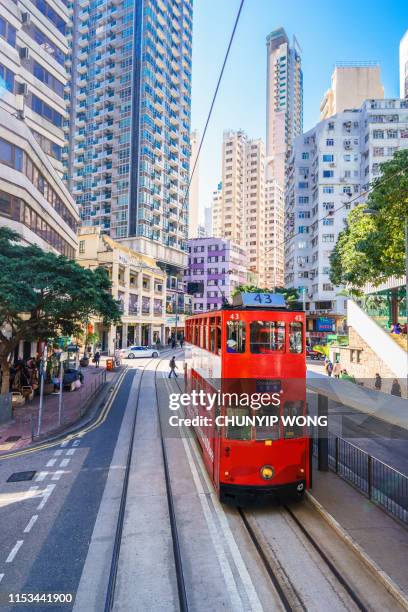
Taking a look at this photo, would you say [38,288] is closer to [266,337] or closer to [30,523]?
[30,523]

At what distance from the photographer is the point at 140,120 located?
6812 centimetres

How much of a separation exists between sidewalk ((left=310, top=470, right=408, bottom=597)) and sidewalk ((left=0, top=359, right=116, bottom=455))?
1028cm

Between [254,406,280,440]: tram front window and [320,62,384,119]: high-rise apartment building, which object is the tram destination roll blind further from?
[320,62,384,119]: high-rise apartment building

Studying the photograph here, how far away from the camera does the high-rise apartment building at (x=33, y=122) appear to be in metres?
21.7

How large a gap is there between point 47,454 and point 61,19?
35.4m

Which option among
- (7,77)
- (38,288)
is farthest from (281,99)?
(38,288)

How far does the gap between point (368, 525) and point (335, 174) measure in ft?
203

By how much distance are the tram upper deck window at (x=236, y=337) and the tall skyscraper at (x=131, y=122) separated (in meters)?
59.7

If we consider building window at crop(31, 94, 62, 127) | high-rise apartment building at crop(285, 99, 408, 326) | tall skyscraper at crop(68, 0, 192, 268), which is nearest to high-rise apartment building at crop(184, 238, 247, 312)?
tall skyscraper at crop(68, 0, 192, 268)

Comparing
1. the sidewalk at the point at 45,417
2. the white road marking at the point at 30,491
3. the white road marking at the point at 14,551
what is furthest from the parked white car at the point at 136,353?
the white road marking at the point at 14,551

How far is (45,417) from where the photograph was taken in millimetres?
17625

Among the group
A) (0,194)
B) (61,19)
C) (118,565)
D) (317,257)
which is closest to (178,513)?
(118,565)

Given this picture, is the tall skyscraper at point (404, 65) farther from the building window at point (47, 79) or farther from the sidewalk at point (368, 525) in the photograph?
the sidewalk at point (368, 525)

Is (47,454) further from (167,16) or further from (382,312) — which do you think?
(167,16)
